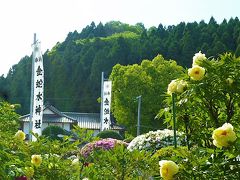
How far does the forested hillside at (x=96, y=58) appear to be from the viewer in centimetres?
4781

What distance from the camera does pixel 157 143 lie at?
9.15 meters

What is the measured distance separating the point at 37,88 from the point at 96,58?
33.6m

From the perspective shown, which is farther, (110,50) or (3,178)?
(110,50)

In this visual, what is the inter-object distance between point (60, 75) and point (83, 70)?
2.30m

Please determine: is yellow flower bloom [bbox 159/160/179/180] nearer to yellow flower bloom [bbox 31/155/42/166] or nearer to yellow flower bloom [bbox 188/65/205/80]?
yellow flower bloom [bbox 188/65/205/80]

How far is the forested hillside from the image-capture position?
47812 millimetres

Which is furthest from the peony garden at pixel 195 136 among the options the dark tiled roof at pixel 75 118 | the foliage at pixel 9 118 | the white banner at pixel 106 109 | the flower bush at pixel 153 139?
the dark tiled roof at pixel 75 118

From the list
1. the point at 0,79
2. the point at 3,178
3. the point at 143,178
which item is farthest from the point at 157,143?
the point at 0,79

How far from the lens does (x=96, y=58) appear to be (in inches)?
2023

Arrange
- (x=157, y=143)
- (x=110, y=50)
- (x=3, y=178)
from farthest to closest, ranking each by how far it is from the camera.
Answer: (x=110, y=50), (x=157, y=143), (x=3, y=178)

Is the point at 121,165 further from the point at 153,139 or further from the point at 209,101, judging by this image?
the point at 153,139

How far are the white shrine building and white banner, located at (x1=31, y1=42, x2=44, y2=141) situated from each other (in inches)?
895

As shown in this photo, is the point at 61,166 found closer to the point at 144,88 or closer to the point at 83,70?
the point at 144,88

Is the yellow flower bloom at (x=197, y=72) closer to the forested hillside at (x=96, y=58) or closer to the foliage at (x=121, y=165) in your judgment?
the foliage at (x=121, y=165)
